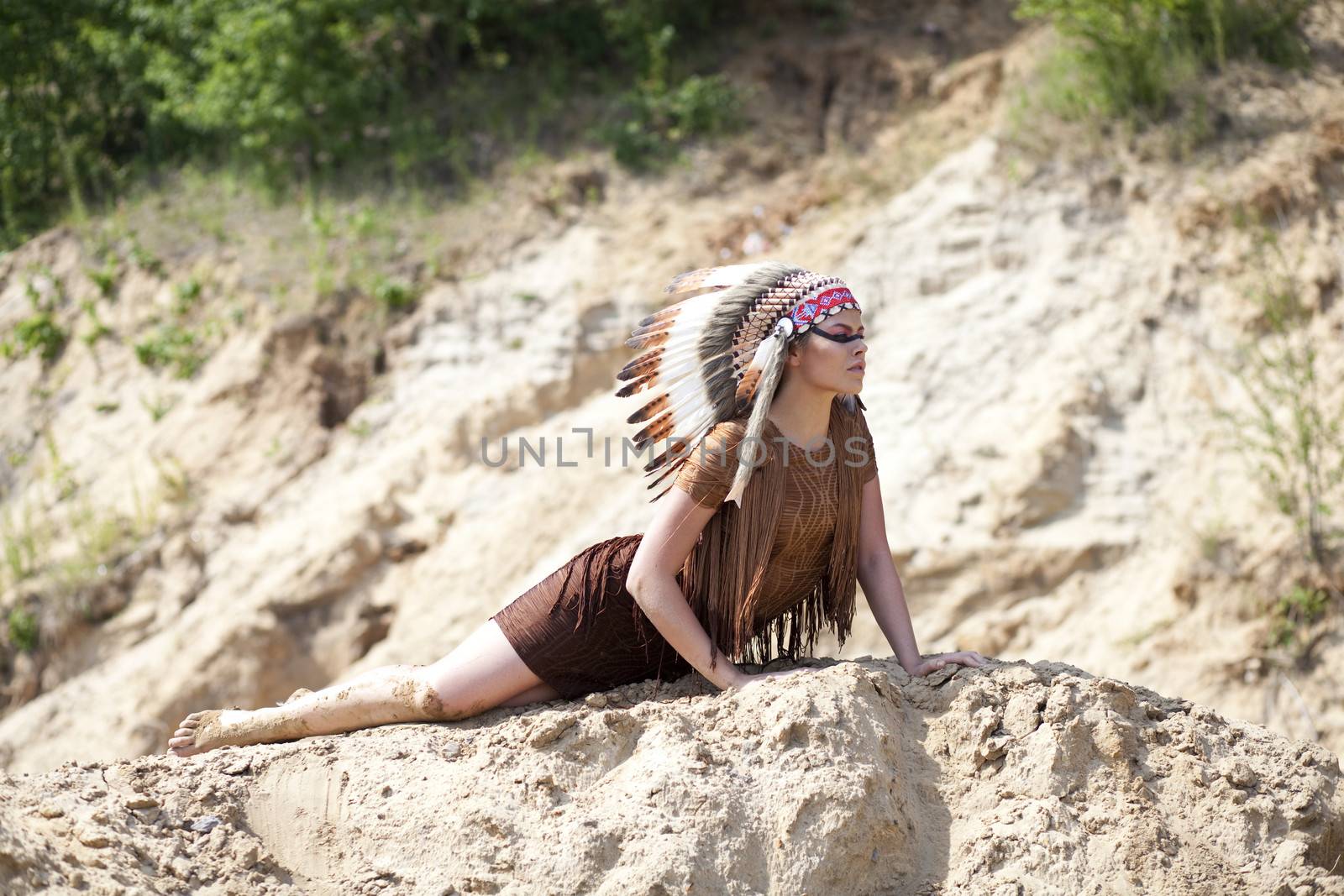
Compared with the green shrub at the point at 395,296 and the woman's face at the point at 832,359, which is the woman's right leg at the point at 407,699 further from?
the green shrub at the point at 395,296

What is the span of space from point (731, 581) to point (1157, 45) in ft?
17.6

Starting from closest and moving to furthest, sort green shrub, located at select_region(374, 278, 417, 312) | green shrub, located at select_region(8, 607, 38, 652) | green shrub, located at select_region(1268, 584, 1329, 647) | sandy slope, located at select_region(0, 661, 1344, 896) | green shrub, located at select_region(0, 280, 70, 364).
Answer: sandy slope, located at select_region(0, 661, 1344, 896) < green shrub, located at select_region(1268, 584, 1329, 647) < green shrub, located at select_region(8, 607, 38, 652) < green shrub, located at select_region(374, 278, 417, 312) < green shrub, located at select_region(0, 280, 70, 364)

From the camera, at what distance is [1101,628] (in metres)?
5.95

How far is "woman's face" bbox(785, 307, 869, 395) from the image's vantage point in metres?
3.26

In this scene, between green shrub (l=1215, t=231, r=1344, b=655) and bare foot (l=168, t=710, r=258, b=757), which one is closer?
bare foot (l=168, t=710, r=258, b=757)

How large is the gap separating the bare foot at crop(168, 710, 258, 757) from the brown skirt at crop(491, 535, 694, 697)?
0.69 metres

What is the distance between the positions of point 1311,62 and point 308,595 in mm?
6091

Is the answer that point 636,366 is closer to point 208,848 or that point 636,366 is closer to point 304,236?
point 208,848

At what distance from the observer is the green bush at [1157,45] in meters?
7.30

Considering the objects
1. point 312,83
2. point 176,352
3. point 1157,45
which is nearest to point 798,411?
point 1157,45

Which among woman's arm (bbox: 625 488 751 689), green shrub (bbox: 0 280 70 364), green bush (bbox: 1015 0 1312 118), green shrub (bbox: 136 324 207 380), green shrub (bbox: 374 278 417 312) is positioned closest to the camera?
woman's arm (bbox: 625 488 751 689)

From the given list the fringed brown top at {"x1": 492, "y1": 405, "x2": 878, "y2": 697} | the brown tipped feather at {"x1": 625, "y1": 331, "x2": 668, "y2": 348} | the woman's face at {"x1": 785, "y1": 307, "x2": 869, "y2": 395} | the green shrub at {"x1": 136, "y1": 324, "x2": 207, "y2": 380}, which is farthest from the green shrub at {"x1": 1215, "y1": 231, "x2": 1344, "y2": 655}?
the green shrub at {"x1": 136, "y1": 324, "x2": 207, "y2": 380}

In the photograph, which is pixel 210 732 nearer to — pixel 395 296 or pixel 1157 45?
pixel 395 296

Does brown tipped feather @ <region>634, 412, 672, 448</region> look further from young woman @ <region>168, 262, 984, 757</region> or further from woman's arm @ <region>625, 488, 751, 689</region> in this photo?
woman's arm @ <region>625, 488, 751, 689</region>
